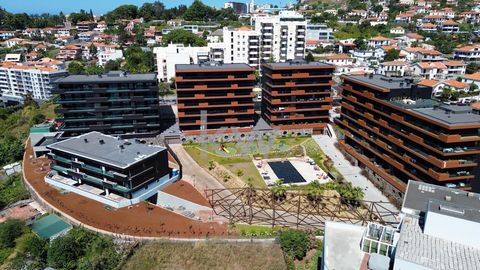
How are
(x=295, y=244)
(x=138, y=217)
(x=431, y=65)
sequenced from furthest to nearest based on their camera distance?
(x=431, y=65), (x=138, y=217), (x=295, y=244)

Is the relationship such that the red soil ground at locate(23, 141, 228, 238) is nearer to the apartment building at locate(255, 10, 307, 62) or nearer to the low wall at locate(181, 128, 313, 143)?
the low wall at locate(181, 128, 313, 143)

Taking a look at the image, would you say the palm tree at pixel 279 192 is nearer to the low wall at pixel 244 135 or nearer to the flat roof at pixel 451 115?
the flat roof at pixel 451 115

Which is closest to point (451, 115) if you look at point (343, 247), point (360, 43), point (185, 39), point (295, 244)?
point (343, 247)

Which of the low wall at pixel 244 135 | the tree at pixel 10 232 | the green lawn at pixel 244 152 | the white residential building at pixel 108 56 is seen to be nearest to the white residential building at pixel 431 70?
the low wall at pixel 244 135

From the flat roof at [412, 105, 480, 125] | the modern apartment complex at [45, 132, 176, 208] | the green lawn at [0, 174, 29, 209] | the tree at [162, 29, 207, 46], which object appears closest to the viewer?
the flat roof at [412, 105, 480, 125]

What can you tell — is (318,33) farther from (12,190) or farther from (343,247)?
(343,247)

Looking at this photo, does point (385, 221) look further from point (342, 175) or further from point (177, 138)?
point (177, 138)

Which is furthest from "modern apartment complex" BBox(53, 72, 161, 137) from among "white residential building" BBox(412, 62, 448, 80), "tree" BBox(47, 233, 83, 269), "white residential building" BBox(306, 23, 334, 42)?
"white residential building" BBox(306, 23, 334, 42)
